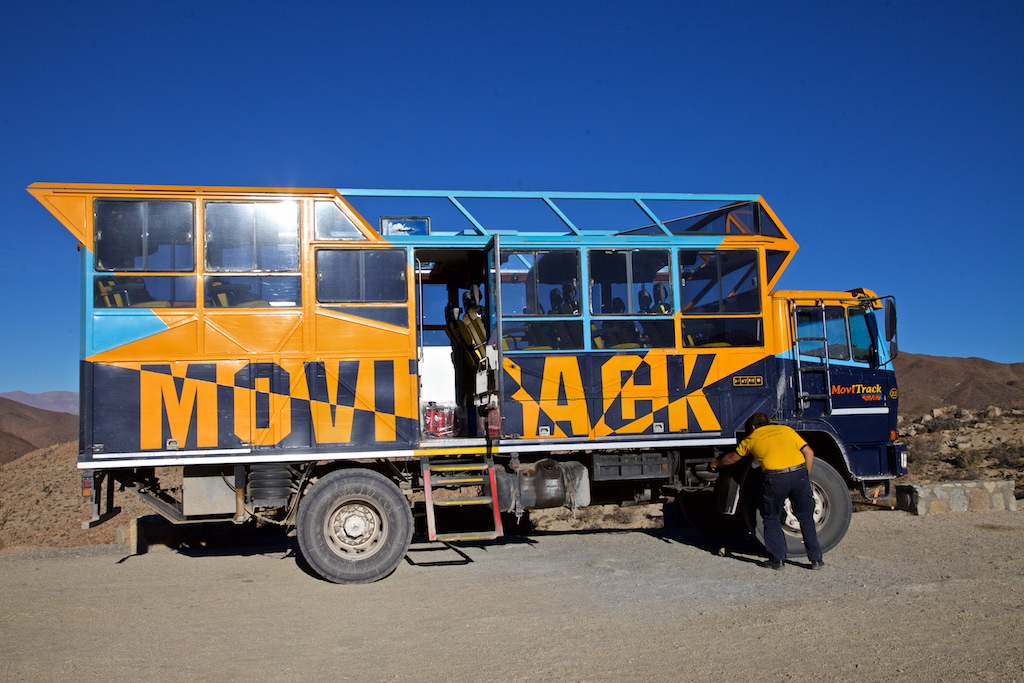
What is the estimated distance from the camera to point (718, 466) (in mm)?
8922

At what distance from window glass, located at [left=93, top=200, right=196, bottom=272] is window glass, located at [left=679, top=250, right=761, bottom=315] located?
17.3ft

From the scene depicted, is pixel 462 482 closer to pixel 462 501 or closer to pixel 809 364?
pixel 462 501

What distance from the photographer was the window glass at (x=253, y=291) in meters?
8.30

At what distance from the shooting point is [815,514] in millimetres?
9242

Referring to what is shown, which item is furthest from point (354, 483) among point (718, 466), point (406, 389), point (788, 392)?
point (788, 392)

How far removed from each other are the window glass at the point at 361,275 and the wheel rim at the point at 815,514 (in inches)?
192

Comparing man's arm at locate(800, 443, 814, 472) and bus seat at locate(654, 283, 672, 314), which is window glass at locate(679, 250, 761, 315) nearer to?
bus seat at locate(654, 283, 672, 314)

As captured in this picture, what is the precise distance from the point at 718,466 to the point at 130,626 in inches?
229

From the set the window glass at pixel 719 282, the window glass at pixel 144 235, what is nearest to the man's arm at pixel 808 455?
the window glass at pixel 719 282

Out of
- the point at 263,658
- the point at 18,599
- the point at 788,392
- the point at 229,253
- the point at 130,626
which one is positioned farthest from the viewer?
the point at 788,392

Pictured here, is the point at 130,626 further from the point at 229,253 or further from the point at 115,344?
the point at 229,253

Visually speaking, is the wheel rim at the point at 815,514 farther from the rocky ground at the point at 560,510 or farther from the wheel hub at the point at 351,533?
the wheel hub at the point at 351,533

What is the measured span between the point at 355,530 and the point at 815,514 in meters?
5.02

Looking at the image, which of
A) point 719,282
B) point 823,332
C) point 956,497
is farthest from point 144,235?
point 956,497
